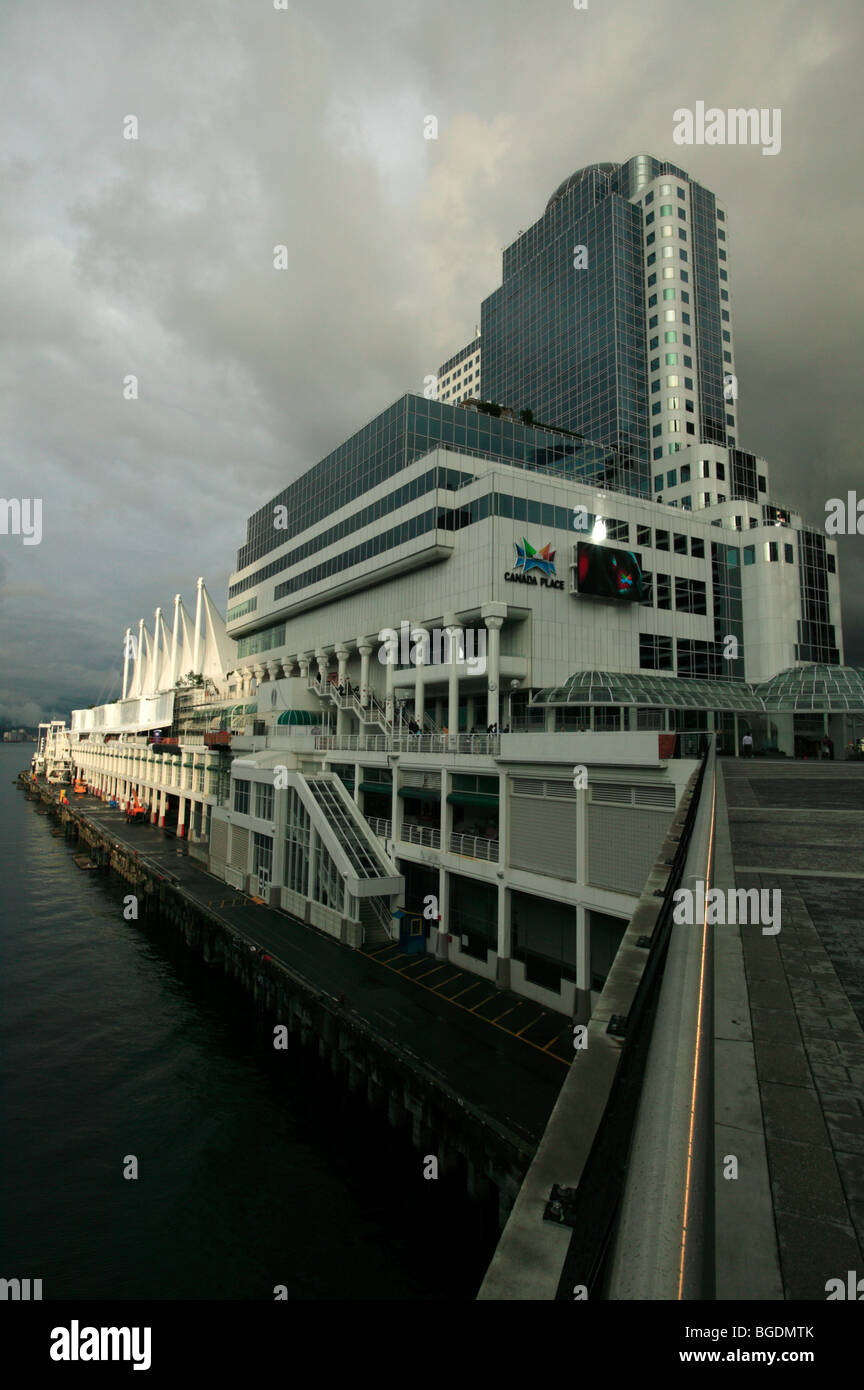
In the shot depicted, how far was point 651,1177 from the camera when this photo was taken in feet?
10.1

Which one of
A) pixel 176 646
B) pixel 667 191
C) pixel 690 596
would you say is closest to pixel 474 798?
pixel 690 596

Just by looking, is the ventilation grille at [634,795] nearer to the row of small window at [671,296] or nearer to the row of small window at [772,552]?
the row of small window at [772,552]

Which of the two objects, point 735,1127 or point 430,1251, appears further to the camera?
point 430,1251

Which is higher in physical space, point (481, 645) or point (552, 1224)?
point (481, 645)

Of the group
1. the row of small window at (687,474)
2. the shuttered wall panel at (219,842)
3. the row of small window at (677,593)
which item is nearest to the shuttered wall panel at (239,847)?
the shuttered wall panel at (219,842)

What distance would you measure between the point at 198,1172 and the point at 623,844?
1807 cm

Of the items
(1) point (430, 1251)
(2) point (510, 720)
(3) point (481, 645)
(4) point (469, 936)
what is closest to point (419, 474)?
(3) point (481, 645)

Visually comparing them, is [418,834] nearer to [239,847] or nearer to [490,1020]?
[490,1020]

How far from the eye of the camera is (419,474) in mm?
45812

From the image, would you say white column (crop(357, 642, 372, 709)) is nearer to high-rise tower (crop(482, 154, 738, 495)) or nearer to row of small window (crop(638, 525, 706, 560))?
row of small window (crop(638, 525, 706, 560))

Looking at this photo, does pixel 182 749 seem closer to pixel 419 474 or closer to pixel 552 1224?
pixel 419 474

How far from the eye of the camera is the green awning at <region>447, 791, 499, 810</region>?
32.1 meters
